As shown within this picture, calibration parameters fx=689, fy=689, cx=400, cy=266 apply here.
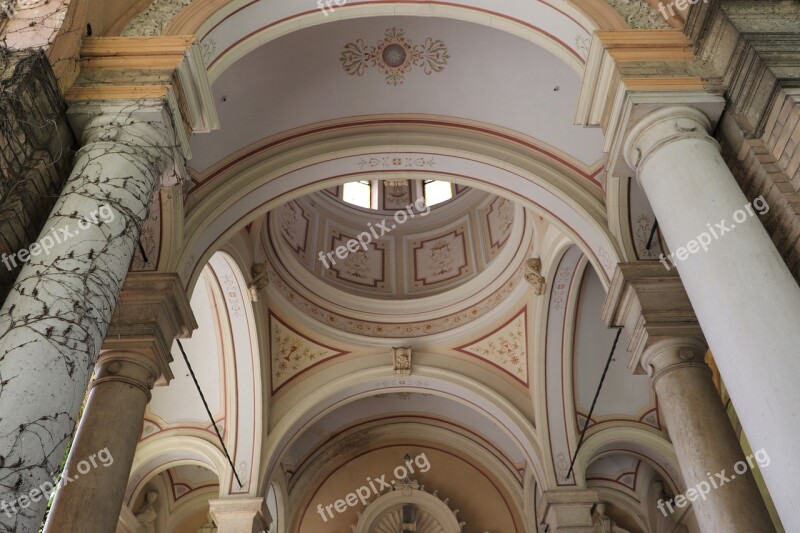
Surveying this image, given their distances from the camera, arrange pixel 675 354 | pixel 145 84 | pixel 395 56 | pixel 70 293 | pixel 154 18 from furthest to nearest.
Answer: pixel 395 56 → pixel 675 354 → pixel 154 18 → pixel 145 84 → pixel 70 293

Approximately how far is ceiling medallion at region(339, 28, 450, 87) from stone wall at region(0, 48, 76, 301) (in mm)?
3056

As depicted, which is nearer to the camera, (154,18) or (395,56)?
(154,18)

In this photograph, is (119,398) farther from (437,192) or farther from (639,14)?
(437,192)

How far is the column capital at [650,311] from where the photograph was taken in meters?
5.27

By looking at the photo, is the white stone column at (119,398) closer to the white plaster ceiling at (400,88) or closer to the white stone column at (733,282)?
the white plaster ceiling at (400,88)

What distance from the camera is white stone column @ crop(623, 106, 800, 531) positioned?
279 cm

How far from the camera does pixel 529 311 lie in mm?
9766

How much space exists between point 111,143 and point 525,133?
415cm
